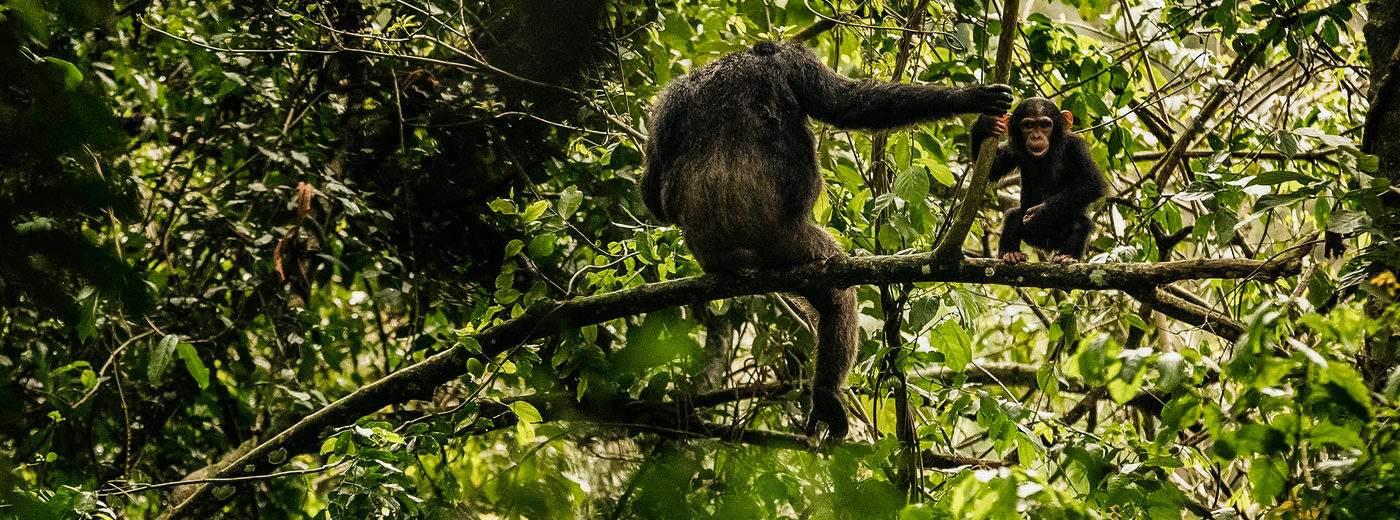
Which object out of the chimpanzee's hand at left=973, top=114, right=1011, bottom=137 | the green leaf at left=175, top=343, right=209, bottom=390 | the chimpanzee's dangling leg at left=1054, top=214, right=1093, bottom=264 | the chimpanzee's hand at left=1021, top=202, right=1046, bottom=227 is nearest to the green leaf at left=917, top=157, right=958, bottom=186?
the chimpanzee's hand at left=973, top=114, right=1011, bottom=137

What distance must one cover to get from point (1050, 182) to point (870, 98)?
1221 mm

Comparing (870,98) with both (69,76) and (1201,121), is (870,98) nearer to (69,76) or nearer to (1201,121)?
(1201,121)

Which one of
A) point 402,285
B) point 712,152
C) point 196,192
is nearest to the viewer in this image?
point 712,152

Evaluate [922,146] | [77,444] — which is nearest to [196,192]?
[77,444]

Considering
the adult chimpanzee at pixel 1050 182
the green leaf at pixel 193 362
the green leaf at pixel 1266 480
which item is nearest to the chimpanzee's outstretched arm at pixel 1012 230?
→ the adult chimpanzee at pixel 1050 182

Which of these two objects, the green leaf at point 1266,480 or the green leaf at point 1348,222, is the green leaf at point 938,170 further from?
the green leaf at point 1266,480

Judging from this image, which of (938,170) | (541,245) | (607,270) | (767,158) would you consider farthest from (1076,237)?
(541,245)

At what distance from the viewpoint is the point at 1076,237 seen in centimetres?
525

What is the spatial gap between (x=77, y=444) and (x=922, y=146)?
522 centimetres

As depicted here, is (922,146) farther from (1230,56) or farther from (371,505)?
(1230,56)

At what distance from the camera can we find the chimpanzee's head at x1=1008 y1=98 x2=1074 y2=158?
17.5ft

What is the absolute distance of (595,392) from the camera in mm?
5332

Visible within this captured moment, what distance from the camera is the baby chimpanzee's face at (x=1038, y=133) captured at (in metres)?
5.32

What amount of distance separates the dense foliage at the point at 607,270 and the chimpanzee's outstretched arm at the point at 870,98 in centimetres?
19
